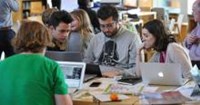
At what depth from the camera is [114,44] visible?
362cm

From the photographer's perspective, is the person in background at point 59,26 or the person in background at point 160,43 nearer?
the person in background at point 160,43

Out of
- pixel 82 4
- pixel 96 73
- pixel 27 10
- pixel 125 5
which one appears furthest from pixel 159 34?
pixel 27 10

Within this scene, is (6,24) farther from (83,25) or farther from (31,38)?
(31,38)

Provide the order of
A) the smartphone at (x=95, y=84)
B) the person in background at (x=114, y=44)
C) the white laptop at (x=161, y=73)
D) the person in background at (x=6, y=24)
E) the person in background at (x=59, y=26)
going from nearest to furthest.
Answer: the white laptop at (x=161, y=73) < the smartphone at (x=95, y=84) < the person in background at (x=59, y=26) < the person in background at (x=114, y=44) < the person in background at (x=6, y=24)

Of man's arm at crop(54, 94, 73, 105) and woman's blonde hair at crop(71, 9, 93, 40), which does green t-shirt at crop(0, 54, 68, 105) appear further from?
woman's blonde hair at crop(71, 9, 93, 40)

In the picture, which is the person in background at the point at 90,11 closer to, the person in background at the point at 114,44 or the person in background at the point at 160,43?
the person in background at the point at 114,44

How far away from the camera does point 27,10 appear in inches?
340

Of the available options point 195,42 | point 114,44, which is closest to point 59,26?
point 114,44

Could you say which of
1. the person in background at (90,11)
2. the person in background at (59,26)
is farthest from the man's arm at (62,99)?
the person in background at (90,11)

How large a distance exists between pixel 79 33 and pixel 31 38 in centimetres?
185

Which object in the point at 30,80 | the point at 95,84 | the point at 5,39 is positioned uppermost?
the point at 30,80

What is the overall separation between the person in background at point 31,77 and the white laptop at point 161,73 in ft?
2.53

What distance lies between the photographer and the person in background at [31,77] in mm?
2107

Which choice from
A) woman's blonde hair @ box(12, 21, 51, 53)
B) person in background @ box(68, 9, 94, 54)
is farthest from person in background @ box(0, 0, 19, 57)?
woman's blonde hair @ box(12, 21, 51, 53)
